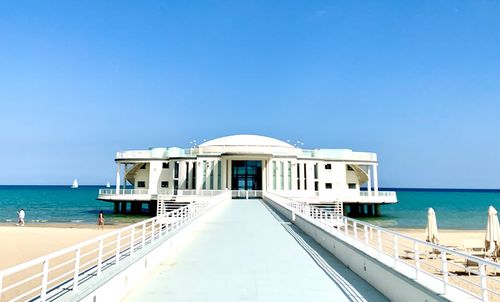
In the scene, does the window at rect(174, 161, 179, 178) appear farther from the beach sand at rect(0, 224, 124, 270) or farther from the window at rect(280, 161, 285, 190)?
the beach sand at rect(0, 224, 124, 270)

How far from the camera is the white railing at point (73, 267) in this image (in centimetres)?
405

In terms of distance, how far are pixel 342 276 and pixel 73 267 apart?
10.7 metres

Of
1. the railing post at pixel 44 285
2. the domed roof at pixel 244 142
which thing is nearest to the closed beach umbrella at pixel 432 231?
the railing post at pixel 44 285

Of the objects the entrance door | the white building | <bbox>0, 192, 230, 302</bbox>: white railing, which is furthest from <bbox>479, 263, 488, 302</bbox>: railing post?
the entrance door

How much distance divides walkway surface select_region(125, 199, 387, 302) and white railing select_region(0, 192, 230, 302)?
2.37ft

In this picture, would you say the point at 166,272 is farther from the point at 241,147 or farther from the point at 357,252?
the point at 241,147

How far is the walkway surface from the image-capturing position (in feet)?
18.4

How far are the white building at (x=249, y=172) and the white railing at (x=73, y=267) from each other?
57.8 feet

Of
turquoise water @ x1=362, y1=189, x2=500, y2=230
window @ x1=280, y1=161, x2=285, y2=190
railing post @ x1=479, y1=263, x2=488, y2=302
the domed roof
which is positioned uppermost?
the domed roof

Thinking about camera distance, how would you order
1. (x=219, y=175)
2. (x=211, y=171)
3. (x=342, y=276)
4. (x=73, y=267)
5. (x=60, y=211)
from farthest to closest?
(x=60, y=211) < (x=211, y=171) < (x=219, y=175) < (x=73, y=267) < (x=342, y=276)

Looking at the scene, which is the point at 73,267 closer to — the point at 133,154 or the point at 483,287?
the point at 483,287

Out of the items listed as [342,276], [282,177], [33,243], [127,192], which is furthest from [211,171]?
[342,276]

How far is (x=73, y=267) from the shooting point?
1330 cm

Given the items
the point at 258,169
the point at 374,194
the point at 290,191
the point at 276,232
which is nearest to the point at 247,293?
the point at 276,232
